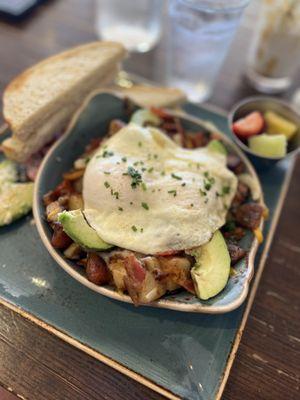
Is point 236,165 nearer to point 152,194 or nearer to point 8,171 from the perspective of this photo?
point 152,194

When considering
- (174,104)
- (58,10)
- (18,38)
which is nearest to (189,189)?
(174,104)

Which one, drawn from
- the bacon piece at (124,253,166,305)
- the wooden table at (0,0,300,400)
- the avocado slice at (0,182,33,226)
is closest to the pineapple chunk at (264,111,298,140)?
the wooden table at (0,0,300,400)

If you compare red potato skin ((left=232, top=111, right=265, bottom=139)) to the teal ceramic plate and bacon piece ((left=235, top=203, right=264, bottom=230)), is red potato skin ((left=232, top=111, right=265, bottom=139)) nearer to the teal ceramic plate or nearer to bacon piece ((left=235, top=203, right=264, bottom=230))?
the teal ceramic plate

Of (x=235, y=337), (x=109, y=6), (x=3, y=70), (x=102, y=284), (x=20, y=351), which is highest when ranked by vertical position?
(x=109, y=6)

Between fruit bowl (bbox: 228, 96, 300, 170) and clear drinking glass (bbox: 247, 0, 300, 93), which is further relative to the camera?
clear drinking glass (bbox: 247, 0, 300, 93)

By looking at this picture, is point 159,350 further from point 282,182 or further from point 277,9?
point 277,9
